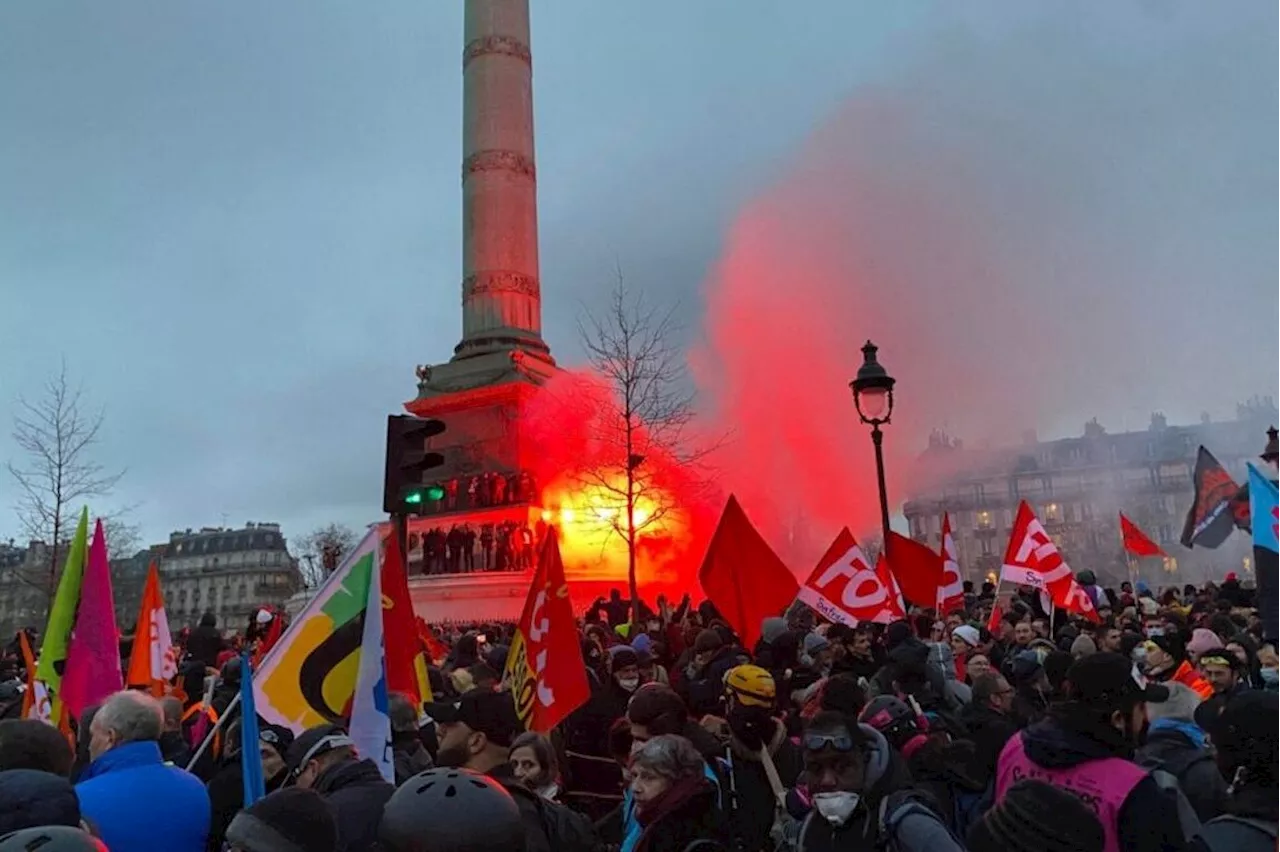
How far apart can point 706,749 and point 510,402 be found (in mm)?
24342

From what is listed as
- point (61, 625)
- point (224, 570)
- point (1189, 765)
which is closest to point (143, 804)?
point (61, 625)

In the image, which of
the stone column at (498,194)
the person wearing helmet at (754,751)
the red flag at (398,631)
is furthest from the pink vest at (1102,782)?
the stone column at (498,194)

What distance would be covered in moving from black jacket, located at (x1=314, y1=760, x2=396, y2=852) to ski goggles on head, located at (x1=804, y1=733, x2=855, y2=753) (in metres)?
1.30

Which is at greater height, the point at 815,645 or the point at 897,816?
the point at 815,645

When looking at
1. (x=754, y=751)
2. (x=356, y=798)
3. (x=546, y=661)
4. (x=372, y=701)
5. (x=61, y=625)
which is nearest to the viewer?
(x=356, y=798)

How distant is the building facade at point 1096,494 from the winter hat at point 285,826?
174 feet

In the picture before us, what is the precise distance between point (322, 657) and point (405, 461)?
354 cm

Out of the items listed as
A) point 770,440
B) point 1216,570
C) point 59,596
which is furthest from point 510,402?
point 1216,570

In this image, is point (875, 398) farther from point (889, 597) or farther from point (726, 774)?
point (726, 774)

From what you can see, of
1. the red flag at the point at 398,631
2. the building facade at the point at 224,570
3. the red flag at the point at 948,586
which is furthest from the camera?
the building facade at the point at 224,570

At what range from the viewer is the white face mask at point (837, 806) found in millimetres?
2752

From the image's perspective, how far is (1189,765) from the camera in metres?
3.76

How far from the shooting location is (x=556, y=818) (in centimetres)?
300

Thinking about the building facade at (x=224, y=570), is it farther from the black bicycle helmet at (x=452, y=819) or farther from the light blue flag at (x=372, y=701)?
the black bicycle helmet at (x=452, y=819)
